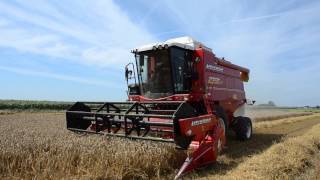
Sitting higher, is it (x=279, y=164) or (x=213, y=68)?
(x=213, y=68)

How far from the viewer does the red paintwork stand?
7211mm

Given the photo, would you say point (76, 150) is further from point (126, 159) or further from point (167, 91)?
point (167, 91)

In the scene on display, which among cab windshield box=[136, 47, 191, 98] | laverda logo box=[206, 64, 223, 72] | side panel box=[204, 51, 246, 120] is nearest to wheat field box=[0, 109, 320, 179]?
cab windshield box=[136, 47, 191, 98]

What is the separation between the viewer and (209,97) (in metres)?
10.4

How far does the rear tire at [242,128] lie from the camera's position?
12148mm

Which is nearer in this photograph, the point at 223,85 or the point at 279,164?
the point at 279,164

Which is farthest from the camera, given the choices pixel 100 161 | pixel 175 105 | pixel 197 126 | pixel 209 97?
pixel 209 97

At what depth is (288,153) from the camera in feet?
28.2

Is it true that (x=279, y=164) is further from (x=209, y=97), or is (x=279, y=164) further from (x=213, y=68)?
(x=213, y=68)

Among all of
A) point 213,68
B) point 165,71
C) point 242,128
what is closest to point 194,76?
point 165,71

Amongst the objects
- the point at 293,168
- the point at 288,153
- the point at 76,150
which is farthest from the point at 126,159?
the point at 288,153

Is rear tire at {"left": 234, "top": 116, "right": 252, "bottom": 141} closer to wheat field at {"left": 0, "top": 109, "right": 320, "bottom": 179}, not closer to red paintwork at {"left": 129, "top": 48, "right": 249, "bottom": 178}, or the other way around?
red paintwork at {"left": 129, "top": 48, "right": 249, "bottom": 178}

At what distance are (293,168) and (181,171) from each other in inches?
93.4

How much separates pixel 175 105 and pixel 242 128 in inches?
143
